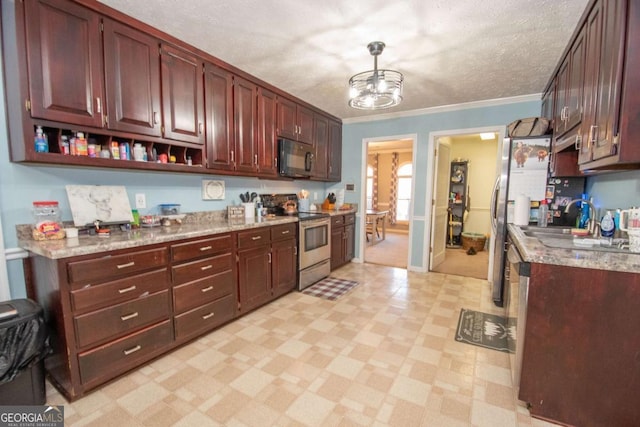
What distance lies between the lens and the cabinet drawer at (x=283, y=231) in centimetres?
296

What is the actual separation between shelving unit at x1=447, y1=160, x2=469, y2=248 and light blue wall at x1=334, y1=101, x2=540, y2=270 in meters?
2.23

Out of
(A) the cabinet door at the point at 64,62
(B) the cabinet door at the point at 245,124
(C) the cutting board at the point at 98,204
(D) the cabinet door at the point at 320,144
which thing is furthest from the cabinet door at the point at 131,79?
(D) the cabinet door at the point at 320,144

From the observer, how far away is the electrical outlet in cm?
237

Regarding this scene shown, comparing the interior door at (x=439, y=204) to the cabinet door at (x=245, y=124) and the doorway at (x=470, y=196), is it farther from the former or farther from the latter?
the cabinet door at (x=245, y=124)

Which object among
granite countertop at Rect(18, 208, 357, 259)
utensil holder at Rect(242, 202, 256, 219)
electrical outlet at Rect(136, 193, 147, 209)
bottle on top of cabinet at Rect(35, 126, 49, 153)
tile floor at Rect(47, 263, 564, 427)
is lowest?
tile floor at Rect(47, 263, 564, 427)

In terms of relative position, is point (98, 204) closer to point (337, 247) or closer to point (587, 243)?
point (337, 247)

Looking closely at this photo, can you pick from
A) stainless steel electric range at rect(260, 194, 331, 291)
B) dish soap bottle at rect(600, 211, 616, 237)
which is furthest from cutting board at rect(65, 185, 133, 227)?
dish soap bottle at rect(600, 211, 616, 237)

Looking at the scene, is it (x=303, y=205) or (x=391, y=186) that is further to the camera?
(x=391, y=186)

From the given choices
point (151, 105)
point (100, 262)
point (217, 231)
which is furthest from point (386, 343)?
point (151, 105)

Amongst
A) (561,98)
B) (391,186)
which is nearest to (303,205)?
(561,98)

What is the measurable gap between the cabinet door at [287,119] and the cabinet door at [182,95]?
1049 mm

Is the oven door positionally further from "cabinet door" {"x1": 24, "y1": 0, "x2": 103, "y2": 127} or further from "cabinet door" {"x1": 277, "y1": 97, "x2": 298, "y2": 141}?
"cabinet door" {"x1": 24, "y1": 0, "x2": 103, "y2": 127}

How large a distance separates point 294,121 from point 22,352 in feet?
10.1

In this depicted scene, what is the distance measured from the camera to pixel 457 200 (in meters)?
5.96
